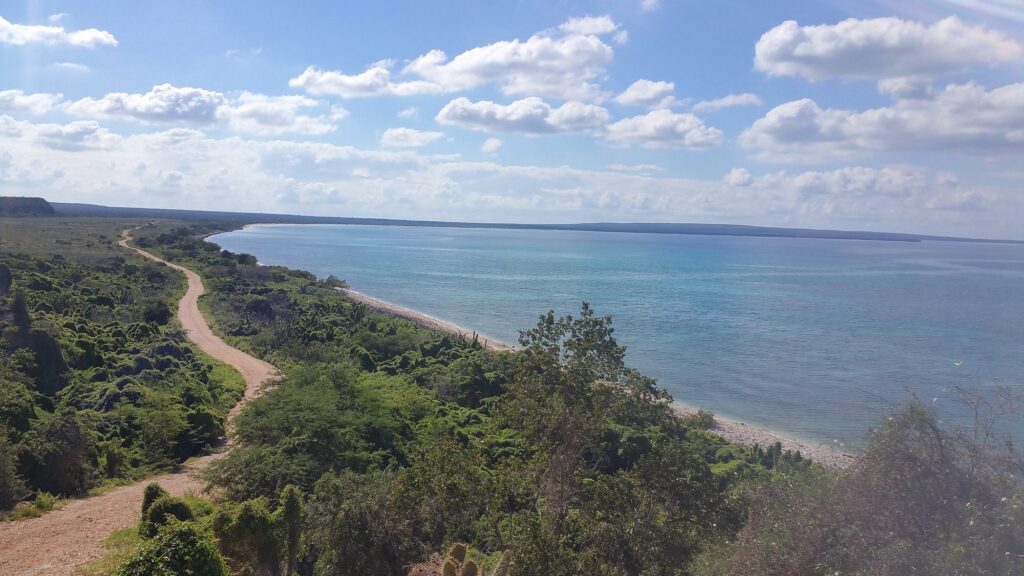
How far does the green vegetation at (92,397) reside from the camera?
20.1m

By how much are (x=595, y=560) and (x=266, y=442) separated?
15.1 metres

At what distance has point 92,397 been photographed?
90.2 ft

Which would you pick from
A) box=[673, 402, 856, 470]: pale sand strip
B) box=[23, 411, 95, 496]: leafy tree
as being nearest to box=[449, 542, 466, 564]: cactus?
box=[23, 411, 95, 496]: leafy tree

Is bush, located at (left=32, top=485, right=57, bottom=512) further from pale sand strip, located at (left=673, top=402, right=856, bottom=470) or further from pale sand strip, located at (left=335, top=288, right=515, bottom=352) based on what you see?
pale sand strip, located at (left=335, top=288, right=515, bottom=352)

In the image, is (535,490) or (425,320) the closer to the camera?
(535,490)

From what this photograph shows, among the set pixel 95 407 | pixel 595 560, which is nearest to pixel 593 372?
pixel 595 560

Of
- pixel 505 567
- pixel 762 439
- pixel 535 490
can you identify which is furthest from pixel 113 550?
pixel 762 439

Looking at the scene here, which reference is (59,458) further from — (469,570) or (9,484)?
(469,570)

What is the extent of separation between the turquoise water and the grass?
16.4 m

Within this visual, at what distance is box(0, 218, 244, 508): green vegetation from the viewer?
792 inches

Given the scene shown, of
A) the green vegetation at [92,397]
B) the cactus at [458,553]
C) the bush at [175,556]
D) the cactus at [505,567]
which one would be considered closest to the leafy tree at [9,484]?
the green vegetation at [92,397]

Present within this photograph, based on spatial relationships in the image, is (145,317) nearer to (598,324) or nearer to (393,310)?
(393,310)

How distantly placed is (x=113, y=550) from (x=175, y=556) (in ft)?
24.2

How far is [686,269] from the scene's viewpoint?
149000 mm
